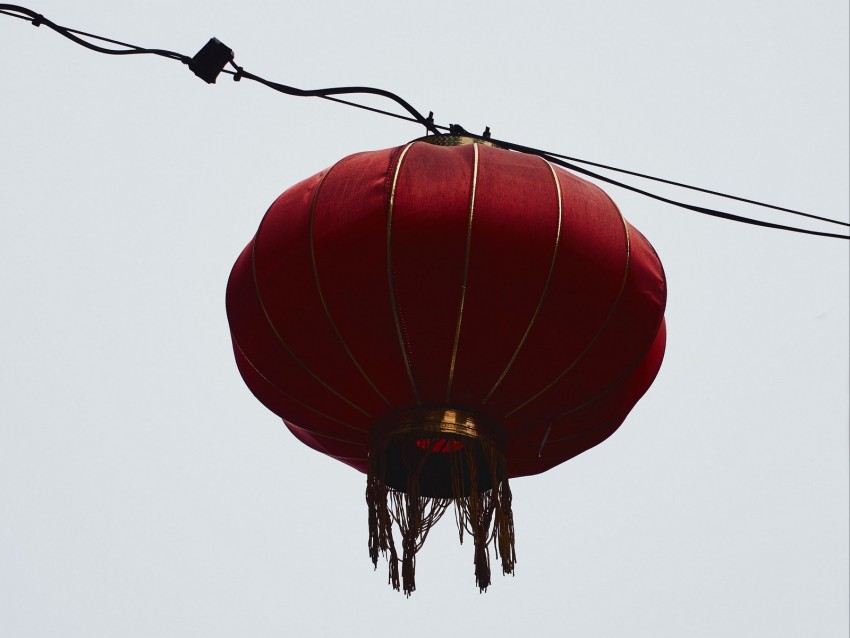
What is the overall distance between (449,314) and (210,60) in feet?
2.73

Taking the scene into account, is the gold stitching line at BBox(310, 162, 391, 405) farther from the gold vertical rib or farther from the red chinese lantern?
the gold vertical rib

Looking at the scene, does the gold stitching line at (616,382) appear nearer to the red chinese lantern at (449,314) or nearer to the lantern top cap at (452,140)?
the red chinese lantern at (449,314)

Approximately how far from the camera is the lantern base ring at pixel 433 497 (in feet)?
11.4

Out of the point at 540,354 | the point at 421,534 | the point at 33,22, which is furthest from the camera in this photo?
the point at 421,534

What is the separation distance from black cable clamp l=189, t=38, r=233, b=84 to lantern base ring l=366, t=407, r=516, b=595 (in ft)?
3.12

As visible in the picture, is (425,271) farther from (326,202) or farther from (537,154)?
(537,154)

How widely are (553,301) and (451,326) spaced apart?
0.25m

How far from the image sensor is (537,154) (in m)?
3.63

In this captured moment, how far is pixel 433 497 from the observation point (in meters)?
3.76

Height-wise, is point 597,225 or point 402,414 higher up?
point 597,225

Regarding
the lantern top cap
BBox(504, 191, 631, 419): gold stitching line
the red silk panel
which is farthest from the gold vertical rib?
the lantern top cap

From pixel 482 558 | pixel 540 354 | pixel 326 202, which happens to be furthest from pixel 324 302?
pixel 482 558

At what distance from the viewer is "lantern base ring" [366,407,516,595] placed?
3473 millimetres

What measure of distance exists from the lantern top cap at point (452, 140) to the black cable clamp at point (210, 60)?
0.63m
